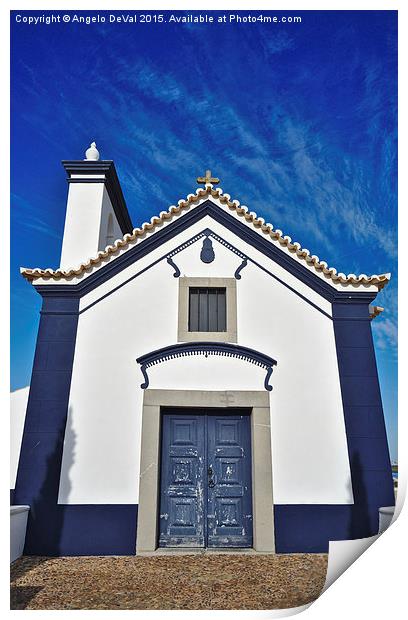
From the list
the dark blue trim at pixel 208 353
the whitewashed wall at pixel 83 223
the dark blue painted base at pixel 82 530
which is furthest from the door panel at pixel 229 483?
the whitewashed wall at pixel 83 223

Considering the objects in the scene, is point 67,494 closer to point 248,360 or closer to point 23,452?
point 23,452

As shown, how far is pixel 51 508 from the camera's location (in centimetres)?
608

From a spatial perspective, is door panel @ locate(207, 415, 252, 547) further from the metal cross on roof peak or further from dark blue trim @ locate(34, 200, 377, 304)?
the metal cross on roof peak

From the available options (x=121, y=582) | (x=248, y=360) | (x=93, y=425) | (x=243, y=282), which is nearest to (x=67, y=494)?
(x=93, y=425)

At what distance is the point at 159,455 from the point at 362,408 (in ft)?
10.1

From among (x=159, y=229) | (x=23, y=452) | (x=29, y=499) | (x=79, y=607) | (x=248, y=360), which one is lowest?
(x=79, y=607)

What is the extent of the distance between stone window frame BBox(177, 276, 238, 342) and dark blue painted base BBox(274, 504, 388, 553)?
8.44 feet

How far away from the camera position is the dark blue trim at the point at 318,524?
20.2 ft

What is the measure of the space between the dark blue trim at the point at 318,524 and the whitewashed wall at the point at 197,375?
0.13m

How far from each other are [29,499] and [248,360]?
12.0ft

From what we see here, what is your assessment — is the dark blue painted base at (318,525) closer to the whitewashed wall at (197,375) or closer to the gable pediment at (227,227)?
the whitewashed wall at (197,375)

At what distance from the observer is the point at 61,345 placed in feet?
22.3

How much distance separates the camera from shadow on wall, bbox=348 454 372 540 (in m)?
6.16

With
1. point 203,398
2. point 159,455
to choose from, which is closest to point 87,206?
point 203,398
